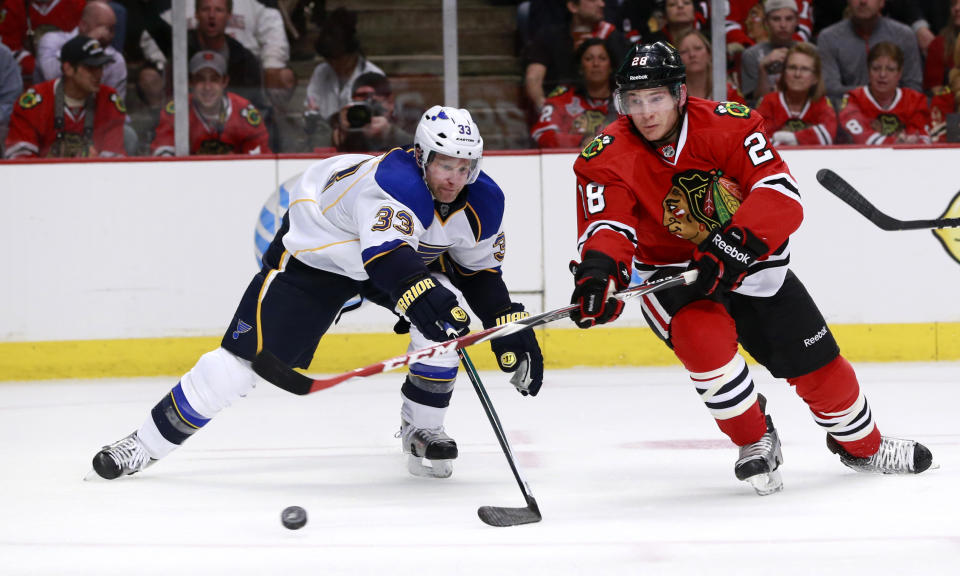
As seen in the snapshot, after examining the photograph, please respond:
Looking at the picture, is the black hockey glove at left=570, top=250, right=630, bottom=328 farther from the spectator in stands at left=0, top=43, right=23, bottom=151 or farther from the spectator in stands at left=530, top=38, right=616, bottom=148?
the spectator in stands at left=0, top=43, right=23, bottom=151

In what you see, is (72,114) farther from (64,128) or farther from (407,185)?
(407,185)

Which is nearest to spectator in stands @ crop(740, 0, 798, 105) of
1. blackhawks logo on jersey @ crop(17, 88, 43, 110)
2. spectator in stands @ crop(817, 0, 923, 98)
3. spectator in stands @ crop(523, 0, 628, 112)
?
spectator in stands @ crop(817, 0, 923, 98)

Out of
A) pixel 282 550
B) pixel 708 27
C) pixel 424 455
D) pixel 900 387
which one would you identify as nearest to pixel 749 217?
pixel 424 455

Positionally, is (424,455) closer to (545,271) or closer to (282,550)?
(282,550)

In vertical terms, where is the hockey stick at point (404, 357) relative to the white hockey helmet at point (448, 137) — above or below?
below

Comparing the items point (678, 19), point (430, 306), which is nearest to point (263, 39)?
point (678, 19)

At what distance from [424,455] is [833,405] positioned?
103cm

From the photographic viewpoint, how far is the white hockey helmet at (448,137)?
110 inches

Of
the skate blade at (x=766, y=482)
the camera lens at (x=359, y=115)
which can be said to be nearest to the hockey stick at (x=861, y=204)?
the skate blade at (x=766, y=482)

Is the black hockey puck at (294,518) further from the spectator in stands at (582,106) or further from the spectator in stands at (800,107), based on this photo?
the spectator in stands at (800,107)

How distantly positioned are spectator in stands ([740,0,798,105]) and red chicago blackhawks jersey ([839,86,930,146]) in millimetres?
324

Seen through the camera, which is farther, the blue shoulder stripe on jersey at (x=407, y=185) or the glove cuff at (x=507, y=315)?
the glove cuff at (x=507, y=315)

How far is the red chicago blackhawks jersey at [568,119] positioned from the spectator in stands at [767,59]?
62cm

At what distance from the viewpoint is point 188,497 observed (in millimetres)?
2857
